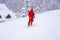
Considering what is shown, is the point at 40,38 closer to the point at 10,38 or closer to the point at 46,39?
the point at 46,39

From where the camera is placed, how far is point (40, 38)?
26.1ft

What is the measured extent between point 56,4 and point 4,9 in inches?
397

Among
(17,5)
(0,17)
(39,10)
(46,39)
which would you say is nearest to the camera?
(46,39)

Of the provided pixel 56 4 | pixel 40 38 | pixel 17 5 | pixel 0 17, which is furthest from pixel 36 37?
pixel 17 5

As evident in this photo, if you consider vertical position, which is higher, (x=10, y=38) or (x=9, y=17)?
(x=10, y=38)

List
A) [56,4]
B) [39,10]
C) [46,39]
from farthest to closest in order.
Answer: [39,10], [56,4], [46,39]

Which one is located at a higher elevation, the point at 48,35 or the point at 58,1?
the point at 48,35

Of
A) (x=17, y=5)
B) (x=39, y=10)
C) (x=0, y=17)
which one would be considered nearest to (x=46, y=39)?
(x=0, y=17)

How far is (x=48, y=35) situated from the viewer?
8.23 meters

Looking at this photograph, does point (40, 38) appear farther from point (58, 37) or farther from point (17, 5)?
point (17, 5)

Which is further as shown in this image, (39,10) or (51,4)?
(39,10)

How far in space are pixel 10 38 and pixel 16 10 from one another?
56.5 m

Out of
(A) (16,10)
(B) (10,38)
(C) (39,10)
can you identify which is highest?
(B) (10,38)

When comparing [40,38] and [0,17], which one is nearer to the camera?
[40,38]
